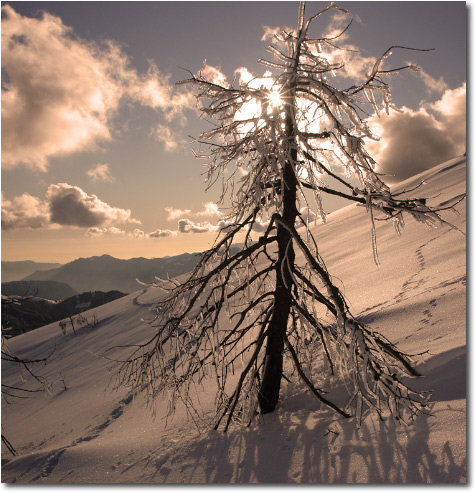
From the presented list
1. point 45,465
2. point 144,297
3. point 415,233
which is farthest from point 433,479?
point 144,297

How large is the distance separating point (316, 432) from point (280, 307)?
128 cm

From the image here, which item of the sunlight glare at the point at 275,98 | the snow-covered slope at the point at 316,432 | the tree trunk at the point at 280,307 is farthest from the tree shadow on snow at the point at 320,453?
the sunlight glare at the point at 275,98

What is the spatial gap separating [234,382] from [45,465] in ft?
9.10

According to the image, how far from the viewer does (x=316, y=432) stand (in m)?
3.21

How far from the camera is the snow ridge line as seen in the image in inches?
161

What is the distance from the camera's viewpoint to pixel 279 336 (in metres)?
3.83

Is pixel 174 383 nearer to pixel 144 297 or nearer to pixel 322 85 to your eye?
pixel 322 85

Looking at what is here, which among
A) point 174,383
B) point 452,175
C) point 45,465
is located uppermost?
point 452,175

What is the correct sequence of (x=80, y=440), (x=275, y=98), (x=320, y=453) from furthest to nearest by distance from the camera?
(x=80, y=440), (x=320, y=453), (x=275, y=98)

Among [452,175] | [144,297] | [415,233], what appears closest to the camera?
[415,233]

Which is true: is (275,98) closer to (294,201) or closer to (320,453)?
(294,201)

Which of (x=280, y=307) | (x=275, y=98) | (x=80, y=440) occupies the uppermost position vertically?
(x=275, y=98)

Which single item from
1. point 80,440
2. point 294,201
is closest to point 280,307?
point 294,201

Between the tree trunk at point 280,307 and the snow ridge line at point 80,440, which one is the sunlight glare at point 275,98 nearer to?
the tree trunk at point 280,307
